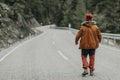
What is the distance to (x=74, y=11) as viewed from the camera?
11431 cm

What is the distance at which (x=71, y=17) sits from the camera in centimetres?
11238

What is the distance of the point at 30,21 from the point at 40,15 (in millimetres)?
25567

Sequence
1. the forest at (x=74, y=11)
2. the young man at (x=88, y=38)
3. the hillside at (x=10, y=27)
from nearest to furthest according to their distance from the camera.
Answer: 1. the young man at (x=88, y=38)
2. the hillside at (x=10, y=27)
3. the forest at (x=74, y=11)

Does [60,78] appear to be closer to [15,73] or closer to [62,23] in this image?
[15,73]

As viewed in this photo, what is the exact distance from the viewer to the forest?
70.5 m

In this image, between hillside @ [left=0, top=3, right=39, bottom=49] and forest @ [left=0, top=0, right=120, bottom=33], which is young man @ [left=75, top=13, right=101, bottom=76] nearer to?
hillside @ [left=0, top=3, right=39, bottom=49]

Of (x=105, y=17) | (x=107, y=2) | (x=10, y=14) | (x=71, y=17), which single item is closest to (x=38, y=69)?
(x=10, y=14)

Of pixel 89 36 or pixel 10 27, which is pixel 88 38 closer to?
pixel 89 36

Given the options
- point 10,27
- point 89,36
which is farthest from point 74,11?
point 89,36

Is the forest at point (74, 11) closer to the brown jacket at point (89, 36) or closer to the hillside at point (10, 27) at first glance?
the hillside at point (10, 27)

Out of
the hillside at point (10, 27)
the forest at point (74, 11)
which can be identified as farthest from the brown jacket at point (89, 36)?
the forest at point (74, 11)

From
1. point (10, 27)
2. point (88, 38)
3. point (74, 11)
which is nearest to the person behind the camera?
point (88, 38)

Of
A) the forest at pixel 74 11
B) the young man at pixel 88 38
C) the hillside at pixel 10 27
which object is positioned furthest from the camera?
the forest at pixel 74 11

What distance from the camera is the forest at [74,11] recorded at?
70.5 m
